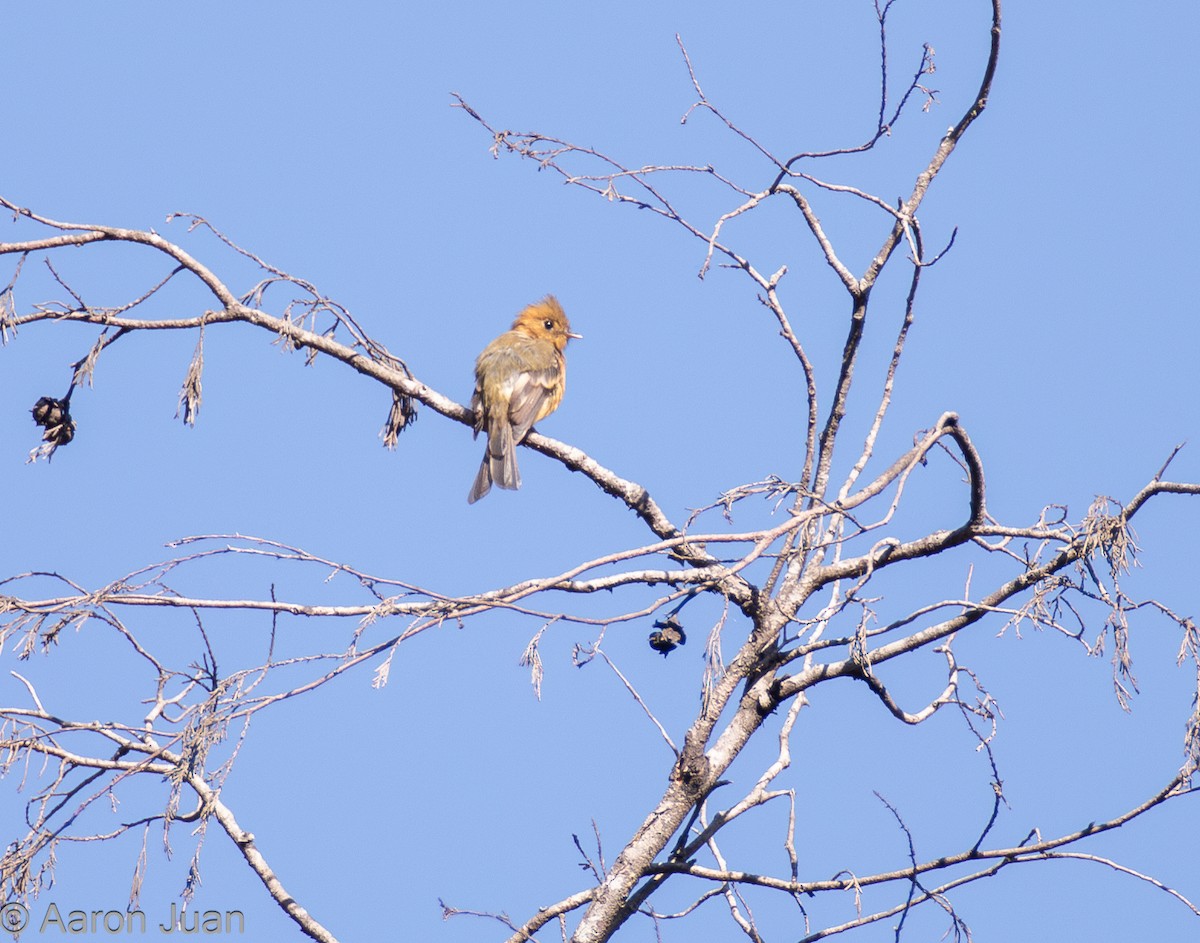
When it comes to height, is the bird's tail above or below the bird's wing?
below

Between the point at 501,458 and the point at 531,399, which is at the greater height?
the point at 531,399

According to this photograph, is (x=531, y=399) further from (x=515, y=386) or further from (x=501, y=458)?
(x=501, y=458)

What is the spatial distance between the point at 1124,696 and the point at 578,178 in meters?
2.56

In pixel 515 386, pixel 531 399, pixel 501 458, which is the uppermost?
pixel 515 386

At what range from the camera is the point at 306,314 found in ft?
17.9

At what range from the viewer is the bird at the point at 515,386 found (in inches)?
332

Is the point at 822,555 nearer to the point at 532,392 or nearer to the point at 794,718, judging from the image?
the point at 794,718

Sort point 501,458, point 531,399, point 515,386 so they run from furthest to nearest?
point 515,386 < point 531,399 < point 501,458

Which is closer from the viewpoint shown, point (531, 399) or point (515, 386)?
point (531, 399)

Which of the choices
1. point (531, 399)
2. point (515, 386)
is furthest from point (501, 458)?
point (515, 386)

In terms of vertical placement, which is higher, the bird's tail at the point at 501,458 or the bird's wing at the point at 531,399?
the bird's wing at the point at 531,399

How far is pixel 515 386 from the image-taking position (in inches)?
347

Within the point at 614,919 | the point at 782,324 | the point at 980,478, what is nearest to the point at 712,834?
the point at 614,919

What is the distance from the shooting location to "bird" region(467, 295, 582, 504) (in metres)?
8.45
